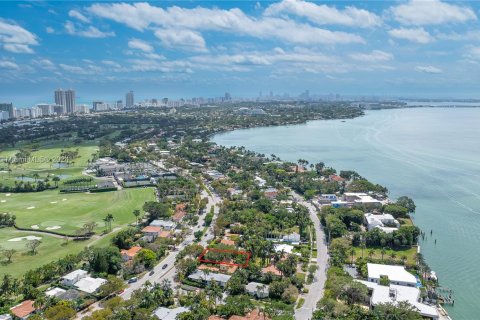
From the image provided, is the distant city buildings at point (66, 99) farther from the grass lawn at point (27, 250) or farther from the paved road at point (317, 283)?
the paved road at point (317, 283)

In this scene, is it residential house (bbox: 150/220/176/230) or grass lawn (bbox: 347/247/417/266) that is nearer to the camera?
grass lawn (bbox: 347/247/417/266)

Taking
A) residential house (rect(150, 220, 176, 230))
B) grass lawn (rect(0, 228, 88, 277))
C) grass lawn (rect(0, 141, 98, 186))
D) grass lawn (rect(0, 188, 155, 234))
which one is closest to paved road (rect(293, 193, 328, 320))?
residential house (rect(150, 220, 176, 230))

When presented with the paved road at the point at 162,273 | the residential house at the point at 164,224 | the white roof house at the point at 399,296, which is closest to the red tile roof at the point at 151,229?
the residential house at the point at 164,224

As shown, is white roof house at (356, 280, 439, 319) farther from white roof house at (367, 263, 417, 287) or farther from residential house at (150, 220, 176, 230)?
residential house at (150, 220, 176, 230)

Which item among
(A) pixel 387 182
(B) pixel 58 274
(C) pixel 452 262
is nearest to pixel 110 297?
(B) pixel 58 274

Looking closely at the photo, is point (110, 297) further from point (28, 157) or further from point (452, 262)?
point (28, 157)
